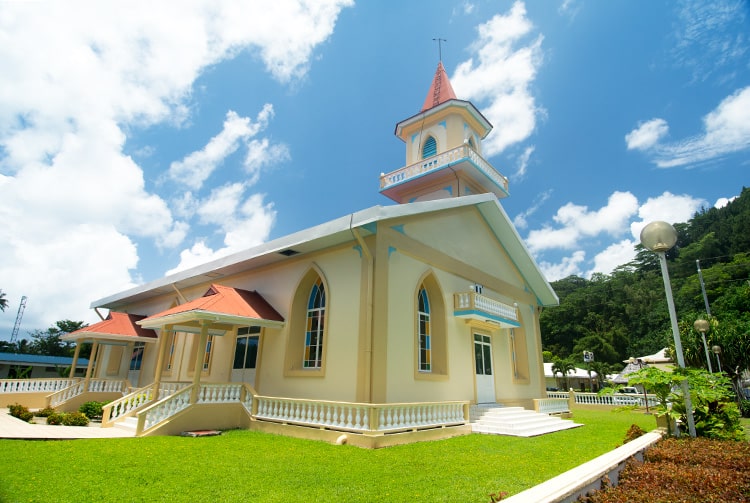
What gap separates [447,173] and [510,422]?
8.75 m

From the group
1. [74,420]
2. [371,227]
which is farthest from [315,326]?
[74,420]

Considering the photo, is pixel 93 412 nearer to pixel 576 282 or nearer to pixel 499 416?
pixel 499 416

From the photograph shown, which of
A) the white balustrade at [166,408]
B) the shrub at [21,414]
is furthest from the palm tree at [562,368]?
the shrub at [21,414]

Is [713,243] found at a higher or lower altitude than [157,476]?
higher

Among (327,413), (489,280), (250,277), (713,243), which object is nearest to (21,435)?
(327,413)

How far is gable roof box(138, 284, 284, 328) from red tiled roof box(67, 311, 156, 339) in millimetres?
5215

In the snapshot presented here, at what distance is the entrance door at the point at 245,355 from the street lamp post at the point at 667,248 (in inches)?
409

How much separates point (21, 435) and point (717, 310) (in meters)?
50.3

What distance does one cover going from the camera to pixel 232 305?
1112 centimetres

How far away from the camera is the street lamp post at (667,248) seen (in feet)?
18.9

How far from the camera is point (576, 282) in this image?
67188 millimetres

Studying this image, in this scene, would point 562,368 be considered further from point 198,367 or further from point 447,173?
point 198,367

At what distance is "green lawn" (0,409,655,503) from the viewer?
4.74 meters

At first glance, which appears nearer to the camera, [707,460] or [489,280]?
[707,460]
